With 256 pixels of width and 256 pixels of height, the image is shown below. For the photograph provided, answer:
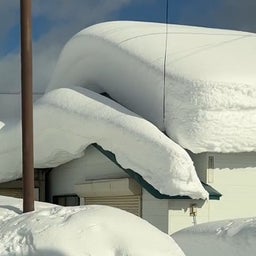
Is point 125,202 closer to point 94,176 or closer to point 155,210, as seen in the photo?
point 155,210

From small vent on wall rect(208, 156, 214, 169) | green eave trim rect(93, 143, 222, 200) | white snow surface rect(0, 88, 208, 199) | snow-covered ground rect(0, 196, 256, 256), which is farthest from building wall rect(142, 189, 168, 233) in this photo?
snow-covered ground rect(0, 196, 256, 256)

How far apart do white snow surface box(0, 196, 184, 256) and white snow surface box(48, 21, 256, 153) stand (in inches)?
375

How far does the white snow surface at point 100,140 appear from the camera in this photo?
14.9 metres

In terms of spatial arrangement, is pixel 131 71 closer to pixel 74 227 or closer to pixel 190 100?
pixel 190 100

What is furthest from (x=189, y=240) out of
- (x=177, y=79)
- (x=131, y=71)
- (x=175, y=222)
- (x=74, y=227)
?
(x=131, y=71)

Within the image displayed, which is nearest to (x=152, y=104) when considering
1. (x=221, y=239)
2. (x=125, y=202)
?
(x=125, y=202)

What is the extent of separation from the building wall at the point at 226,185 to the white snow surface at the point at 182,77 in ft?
1.50

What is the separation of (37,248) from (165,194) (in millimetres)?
9598

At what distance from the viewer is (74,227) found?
5.75m

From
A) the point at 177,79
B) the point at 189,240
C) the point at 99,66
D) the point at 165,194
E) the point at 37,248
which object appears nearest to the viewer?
the point at 37,248

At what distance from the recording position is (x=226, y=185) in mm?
15922

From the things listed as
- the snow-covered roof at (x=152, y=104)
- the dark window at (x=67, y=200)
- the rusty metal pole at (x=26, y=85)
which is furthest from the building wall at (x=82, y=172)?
the rusty metal pole at (x=26, y=85)

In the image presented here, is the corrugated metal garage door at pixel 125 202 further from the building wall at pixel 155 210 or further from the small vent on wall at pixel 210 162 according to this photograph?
the small vent on wall at pixel 210 162

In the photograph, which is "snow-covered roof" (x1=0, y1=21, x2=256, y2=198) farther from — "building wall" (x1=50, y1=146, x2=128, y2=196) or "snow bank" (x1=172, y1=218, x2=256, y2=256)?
"snow bank" (x1=172, y1=218, x2=256, y2=256)
